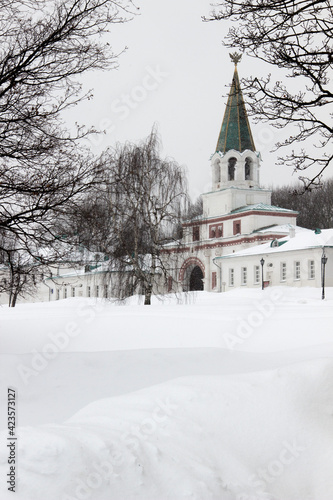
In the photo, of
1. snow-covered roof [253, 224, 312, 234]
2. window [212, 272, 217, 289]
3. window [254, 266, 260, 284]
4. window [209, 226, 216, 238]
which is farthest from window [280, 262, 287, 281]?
window [209, 226, 216, 238]

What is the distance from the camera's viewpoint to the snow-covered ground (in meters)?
6.08

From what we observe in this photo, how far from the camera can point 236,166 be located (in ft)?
224

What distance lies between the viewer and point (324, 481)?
7.53m

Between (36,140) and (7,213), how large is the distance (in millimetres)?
1387

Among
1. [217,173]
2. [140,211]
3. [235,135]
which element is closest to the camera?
[140,211]

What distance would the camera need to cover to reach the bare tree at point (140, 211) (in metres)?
29.0

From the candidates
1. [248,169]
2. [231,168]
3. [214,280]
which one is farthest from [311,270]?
[231,168]

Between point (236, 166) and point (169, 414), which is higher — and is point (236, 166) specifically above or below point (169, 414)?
above

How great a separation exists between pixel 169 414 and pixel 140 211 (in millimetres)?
21441

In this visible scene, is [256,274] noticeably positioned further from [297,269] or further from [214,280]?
[214,280]

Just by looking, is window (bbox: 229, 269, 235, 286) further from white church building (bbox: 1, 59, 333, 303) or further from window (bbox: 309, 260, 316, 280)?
window (bbox: 309, 260, 316, 280)

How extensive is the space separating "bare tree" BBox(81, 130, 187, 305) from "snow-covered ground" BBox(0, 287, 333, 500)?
46.1 ft

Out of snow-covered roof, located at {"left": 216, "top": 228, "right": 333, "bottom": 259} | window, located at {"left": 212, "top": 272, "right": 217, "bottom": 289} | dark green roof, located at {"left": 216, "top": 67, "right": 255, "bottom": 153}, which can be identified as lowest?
window, located at {"left": 212, "top": 272, "right": 217, "bottom": 289}

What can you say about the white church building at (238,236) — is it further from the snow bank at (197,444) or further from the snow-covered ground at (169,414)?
the snow bank at (197,444)
